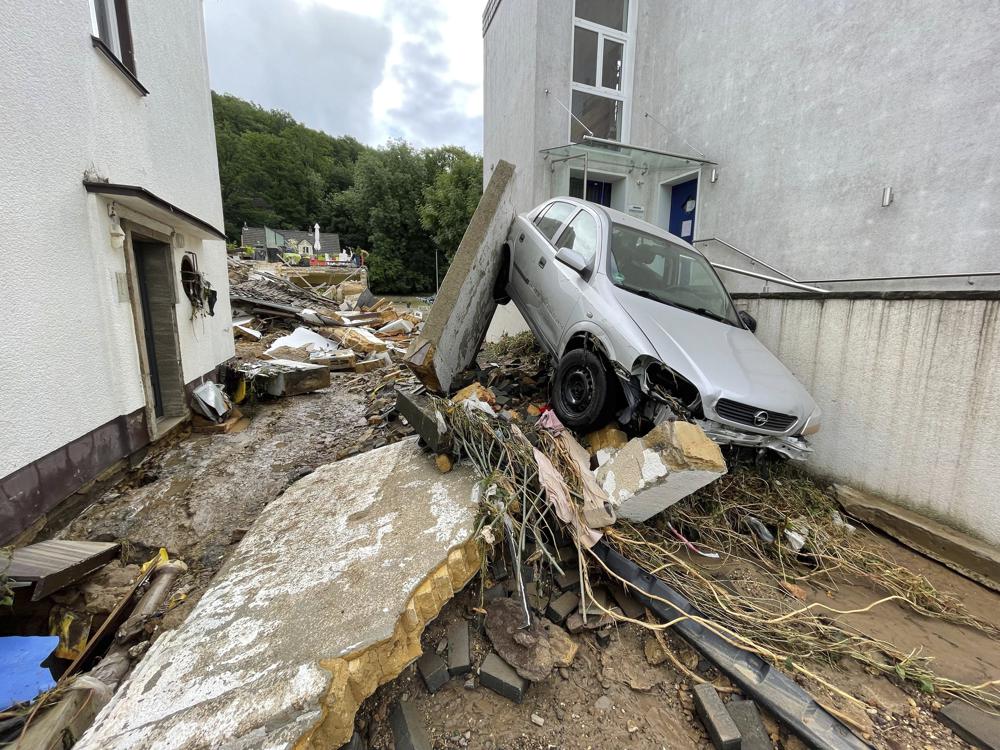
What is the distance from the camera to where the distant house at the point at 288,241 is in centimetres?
3089

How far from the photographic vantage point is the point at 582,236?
420 centimetres

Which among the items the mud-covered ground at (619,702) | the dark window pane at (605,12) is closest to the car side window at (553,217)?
the mud-covered ground at (619,702)

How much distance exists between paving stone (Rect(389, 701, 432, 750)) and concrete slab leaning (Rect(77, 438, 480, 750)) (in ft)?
0.77

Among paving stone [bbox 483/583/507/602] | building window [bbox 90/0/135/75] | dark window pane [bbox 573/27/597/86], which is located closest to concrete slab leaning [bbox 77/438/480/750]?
paving stone [bbox 483/583/507/602]

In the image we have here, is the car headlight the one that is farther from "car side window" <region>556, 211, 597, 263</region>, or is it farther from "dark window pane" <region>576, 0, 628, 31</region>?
"dark window pane" <region>576, 0, 628, 31</region>

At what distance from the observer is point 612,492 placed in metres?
2.68

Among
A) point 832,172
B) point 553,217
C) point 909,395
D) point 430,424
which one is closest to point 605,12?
point 832,172

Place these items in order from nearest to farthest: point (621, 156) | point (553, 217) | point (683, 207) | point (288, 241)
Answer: point (553, 217) < point (621, 156) < point (683, 207) < point (288, 241)

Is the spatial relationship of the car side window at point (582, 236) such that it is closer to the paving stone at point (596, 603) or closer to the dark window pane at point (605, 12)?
the paving stone at point (596, 603)

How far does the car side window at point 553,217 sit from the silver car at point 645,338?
20 millimetres

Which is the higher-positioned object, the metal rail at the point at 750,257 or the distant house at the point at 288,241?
the distant house at the point at 288,241

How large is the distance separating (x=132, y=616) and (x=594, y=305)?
3.78 metres

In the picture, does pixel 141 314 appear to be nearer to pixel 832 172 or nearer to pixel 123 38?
pixel 123 38

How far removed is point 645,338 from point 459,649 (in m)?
2.43
